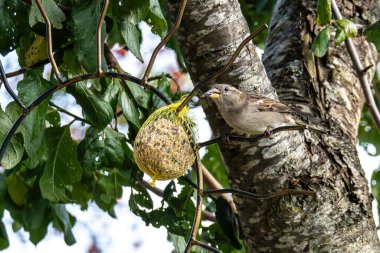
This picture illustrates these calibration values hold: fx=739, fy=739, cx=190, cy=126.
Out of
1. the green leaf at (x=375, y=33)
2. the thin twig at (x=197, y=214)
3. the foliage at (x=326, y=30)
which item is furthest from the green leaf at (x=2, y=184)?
the green leaf at (x=375, y=33)

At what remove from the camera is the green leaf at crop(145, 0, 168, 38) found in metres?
2.92

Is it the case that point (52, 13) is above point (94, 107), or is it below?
above

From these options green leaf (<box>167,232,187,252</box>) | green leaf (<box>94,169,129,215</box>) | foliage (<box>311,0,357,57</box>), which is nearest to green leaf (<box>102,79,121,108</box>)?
green leaf (<box>94,169,129,215</box>)

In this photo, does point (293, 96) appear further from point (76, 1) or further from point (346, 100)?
point (76, 1)

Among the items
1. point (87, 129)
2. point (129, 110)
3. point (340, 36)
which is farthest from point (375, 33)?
point (87, 129)

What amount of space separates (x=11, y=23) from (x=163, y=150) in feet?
2.71

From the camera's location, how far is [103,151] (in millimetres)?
3047

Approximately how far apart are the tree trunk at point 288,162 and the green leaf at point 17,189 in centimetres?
131

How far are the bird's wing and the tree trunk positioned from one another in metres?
0.05

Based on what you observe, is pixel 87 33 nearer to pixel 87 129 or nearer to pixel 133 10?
pixel 133 10

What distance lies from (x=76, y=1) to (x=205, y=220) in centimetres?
159

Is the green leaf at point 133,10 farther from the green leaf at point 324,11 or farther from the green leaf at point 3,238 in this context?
the green leaf at point 3,238

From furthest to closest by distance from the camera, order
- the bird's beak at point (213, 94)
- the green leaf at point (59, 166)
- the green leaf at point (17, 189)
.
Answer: the green leaf at point (17, 189), the green leaf at point (59, 166), the bird's beak at point (213, 94)

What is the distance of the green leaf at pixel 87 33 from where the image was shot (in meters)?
2.68
